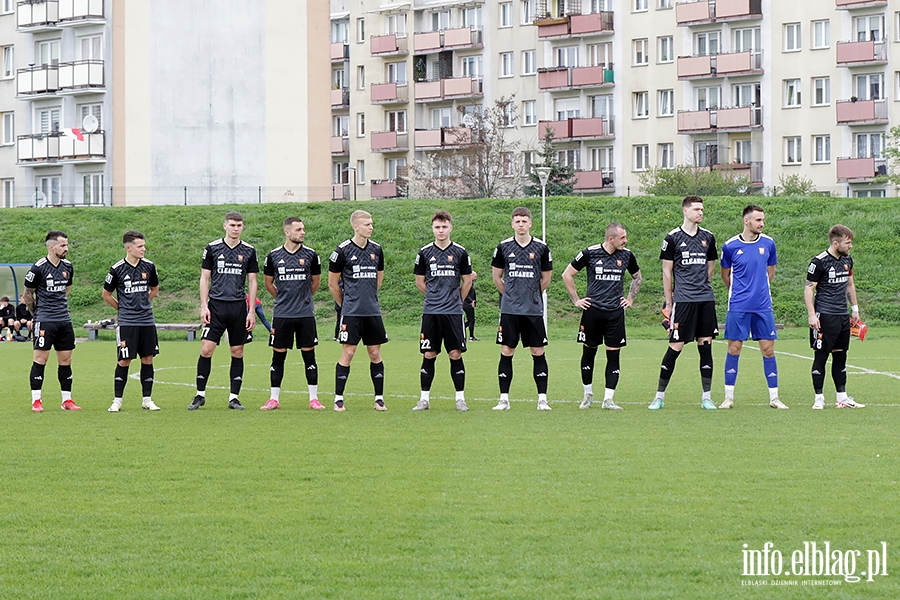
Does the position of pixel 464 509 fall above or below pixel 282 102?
below

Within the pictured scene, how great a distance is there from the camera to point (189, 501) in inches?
360

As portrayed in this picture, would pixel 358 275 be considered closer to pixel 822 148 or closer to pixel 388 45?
pixel 822 148

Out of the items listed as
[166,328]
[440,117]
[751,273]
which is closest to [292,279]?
[751,273]

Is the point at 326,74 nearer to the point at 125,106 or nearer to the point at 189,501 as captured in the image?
the point at 125,106

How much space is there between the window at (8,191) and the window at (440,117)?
2741 centimetres

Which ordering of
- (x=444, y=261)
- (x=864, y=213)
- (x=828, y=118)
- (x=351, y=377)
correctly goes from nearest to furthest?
(x=444, y=261) → (x=351, y=377) → (x=864, y=213) → (x=828, y=118)

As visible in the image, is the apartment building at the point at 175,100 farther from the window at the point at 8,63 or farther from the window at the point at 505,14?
the window at the point at 505,14

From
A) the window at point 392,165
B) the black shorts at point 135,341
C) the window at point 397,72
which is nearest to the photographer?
the black shorts at point 135,341

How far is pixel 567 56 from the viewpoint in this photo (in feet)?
257

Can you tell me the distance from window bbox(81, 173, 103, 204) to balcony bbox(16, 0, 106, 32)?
6.88m

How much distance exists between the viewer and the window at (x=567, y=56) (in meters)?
77.9

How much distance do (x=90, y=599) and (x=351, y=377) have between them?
14.7 m

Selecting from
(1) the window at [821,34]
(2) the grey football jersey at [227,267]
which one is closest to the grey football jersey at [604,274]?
(2) the grey football jersey at [227,267]

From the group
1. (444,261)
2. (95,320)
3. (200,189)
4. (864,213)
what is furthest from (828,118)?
(444,261)
